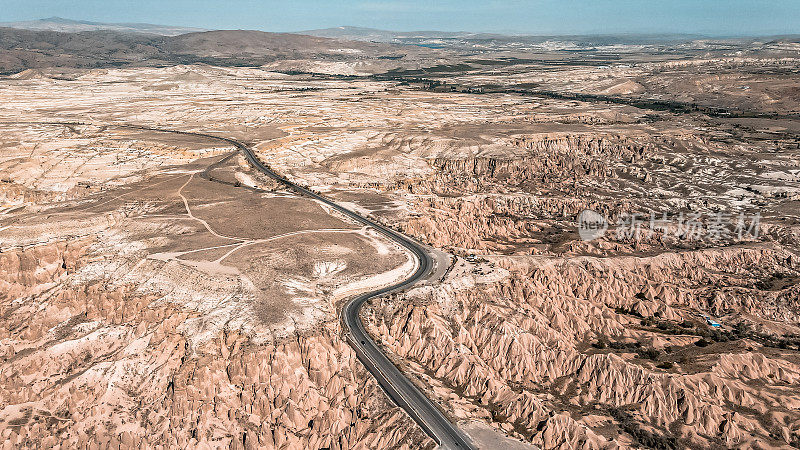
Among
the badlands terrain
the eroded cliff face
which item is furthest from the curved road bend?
the eroded cliff face

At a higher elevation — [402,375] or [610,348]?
[402,375]

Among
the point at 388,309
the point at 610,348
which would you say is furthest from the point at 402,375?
the point at 610,348

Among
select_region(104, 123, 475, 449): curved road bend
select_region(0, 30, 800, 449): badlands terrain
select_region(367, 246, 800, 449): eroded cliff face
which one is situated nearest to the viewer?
select_region(104, 123, 475, 449): curved road bend

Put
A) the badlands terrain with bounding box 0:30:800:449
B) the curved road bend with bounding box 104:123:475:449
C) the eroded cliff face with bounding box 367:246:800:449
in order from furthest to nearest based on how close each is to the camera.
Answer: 1. the badlands terrain with bounding box 0:30:800:449
2. the eroded cliff face with bounding box 367:246:800:449
3. the curved road bend with bounding box 104:123:475:449

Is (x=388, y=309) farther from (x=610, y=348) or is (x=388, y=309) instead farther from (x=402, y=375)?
(x=610, y=348)

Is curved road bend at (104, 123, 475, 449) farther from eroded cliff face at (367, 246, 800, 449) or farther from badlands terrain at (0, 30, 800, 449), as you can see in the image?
eroded cliff face at (367, 246, 800, 449)

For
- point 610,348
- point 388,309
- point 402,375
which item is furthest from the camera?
point 610,348

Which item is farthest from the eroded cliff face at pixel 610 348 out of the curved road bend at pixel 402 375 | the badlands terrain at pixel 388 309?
the curved road bend at pixel 402 375

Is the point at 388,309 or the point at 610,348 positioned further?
the point at 610,348

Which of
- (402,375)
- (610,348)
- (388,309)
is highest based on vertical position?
(388,309)
